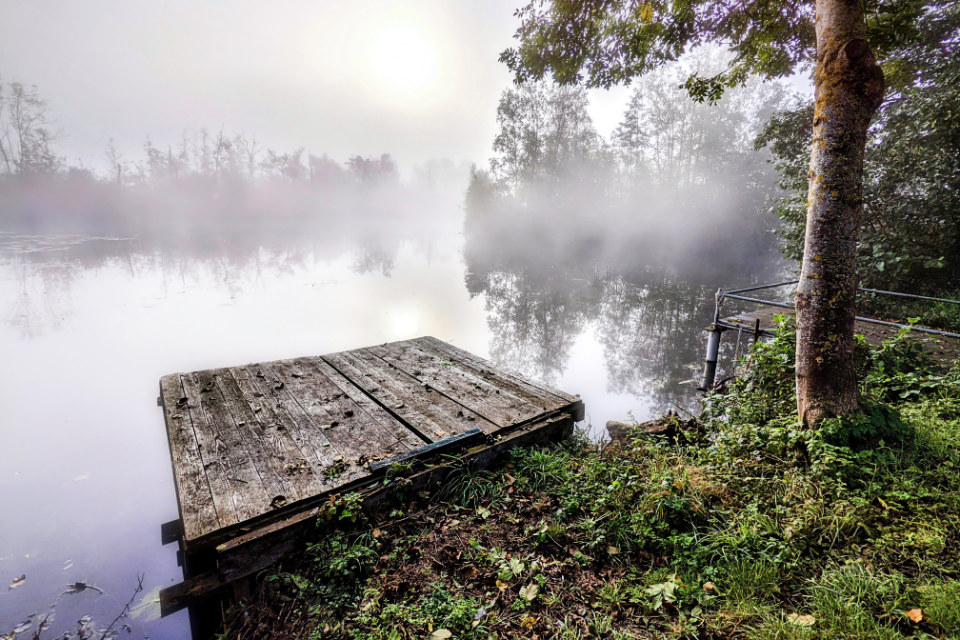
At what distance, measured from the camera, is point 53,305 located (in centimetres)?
1370

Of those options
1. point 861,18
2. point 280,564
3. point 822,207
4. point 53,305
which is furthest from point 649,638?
point 53,305

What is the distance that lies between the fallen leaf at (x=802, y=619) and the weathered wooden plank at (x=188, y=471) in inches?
147

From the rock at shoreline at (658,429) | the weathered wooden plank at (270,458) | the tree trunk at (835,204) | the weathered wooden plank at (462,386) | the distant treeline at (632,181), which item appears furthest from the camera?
the distant treeline at (632,181)

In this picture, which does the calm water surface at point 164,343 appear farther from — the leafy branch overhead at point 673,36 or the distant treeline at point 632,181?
the distant treeline at point 632,181

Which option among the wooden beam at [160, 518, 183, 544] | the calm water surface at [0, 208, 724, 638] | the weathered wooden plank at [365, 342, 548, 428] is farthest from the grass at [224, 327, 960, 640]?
the calm water surface at [0, 208, 724, 638]

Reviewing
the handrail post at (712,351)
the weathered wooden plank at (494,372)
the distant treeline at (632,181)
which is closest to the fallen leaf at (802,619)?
the weathered wooden plank at (494,372)

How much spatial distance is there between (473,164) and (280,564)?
46965 mm

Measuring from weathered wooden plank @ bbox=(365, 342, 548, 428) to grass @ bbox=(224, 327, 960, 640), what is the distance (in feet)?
2.08

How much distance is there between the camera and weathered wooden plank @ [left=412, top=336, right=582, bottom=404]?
16.9 feet

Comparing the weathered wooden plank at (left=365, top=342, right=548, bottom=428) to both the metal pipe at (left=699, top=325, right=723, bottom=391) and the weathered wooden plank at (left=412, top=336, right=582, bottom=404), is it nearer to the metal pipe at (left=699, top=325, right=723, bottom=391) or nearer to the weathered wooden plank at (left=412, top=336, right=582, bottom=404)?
the weathered wooden plank at (left=412, top=336, right=582, bottom=404)

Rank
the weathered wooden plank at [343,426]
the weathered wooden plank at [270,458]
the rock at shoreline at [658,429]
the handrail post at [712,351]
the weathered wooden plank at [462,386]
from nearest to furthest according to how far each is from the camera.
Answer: the weathered wooden plank at [270,458] < the weathered wooden plank at [343,426] < the weathered wooden plank at [462,386] < the rock at shoreline at [658,429] < the handrail post at [712,351]

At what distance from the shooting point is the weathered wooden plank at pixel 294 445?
332 centimetres

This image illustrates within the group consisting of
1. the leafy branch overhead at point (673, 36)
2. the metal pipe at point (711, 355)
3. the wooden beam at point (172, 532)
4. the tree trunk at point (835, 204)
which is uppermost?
the leafy branch overhead at point (673, 36)

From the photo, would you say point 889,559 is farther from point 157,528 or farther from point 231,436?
point 157,528
